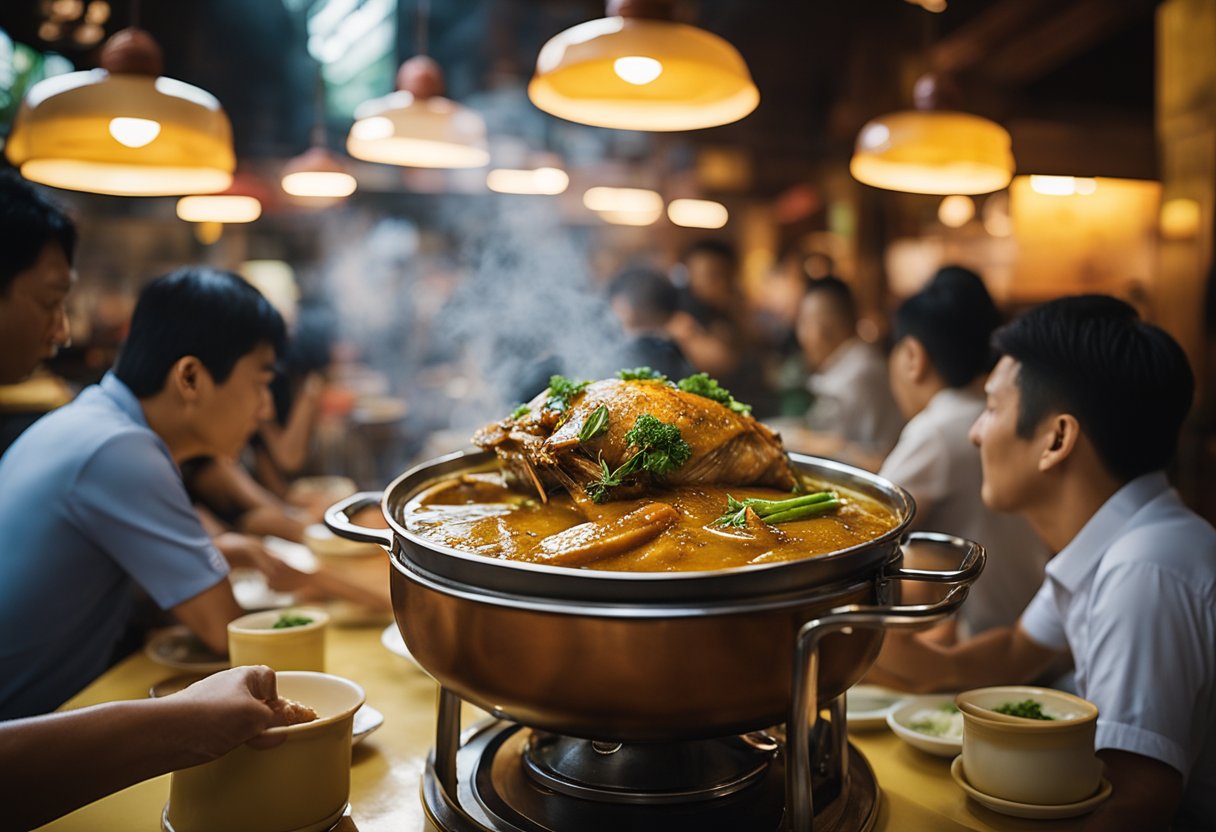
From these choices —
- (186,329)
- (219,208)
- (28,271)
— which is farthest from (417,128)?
(219,208)

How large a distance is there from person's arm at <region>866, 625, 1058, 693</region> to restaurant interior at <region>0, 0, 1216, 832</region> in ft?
0.14

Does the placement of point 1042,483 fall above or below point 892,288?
below

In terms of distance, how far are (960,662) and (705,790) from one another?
1.09 m

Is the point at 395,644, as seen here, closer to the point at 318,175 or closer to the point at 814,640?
the point at 814,640

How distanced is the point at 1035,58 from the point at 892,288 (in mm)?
2992

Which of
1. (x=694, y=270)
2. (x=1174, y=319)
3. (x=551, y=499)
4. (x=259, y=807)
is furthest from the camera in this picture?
(x=694, y=270)

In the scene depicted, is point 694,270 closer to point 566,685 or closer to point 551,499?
point 551,499

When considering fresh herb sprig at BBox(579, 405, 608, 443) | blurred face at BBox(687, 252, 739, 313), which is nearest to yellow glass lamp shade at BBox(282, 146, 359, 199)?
blurred face at BBox(687, 252, 739, 313)

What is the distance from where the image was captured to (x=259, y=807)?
1593mm

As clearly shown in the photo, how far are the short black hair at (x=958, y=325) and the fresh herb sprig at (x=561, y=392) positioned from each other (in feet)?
7.17

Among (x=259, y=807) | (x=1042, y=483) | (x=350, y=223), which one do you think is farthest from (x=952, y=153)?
(x=350, y=223)

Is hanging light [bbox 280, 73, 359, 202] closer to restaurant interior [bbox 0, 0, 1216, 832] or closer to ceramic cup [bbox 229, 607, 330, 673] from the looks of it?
restaurant interior [bbox 0, 0, 1216, 832]

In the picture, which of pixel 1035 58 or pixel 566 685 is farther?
pixel 1035 58

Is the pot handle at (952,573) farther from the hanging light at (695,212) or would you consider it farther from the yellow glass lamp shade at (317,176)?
the hanging light at (695,212)
